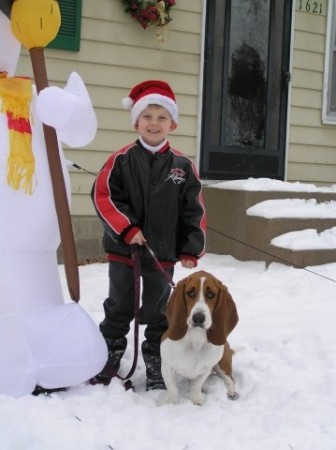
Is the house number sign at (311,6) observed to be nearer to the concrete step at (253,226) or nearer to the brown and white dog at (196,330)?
the concrete step at (253,226)

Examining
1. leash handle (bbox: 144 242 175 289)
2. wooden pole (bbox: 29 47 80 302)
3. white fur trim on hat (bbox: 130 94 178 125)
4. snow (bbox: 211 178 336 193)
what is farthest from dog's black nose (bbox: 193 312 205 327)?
snow (bbox: 211 178 336 193)

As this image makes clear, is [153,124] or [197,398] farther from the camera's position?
[153,124]

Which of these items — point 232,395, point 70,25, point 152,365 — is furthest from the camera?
point 70,25

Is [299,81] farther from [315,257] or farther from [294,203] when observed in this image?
[315,257]

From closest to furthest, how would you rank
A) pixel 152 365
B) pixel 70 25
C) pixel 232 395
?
1. pixel 232 395
2. pixel 152 365
3. pixel 70 25

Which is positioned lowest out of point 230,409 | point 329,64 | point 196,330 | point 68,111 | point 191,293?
point 230,409

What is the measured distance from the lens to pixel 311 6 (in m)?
6.23

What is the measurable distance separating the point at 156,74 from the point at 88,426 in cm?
416

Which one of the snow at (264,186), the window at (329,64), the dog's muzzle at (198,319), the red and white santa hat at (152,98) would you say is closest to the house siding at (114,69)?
the snow at (264,186)

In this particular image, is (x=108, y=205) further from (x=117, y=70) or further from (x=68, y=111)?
(x=117, y=70)

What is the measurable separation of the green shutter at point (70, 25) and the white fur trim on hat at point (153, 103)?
9.06 ft

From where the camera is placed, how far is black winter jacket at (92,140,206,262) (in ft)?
8.88

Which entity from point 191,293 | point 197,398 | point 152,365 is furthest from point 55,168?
point 197,398

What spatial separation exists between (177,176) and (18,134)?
0.79 m
